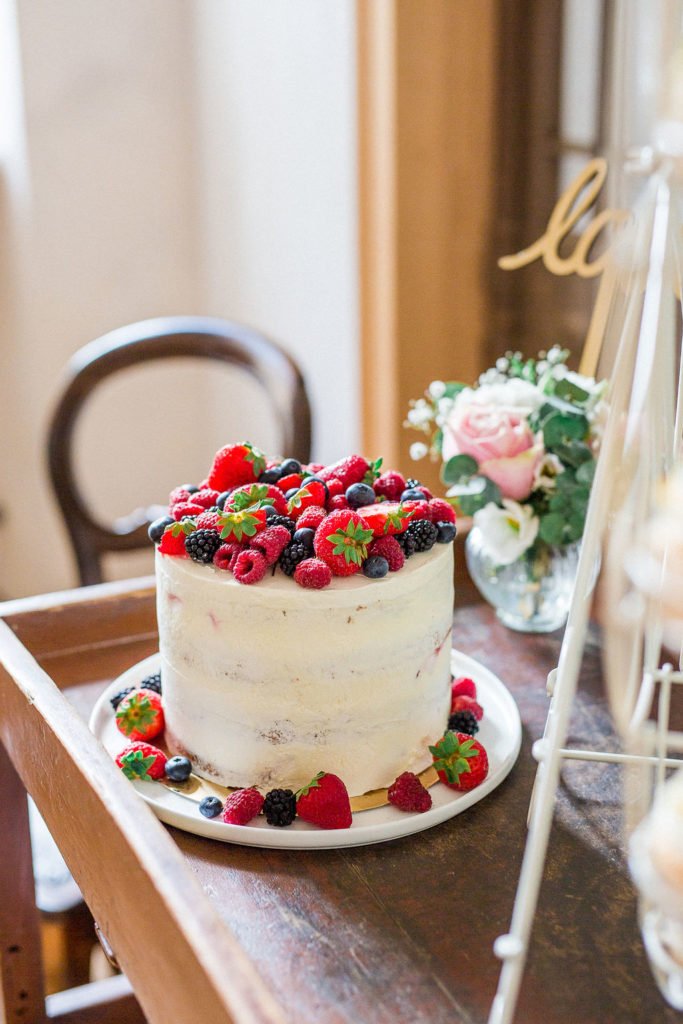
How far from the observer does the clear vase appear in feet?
3.65

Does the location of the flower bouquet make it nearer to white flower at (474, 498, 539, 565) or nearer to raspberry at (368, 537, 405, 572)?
white flower at (474, 498, 539, 565)

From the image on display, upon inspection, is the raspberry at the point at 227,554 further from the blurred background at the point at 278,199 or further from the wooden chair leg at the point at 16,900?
the blurred background at the point at 278,199

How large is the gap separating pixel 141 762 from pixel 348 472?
0.99ft

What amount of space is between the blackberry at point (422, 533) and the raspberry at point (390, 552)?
2 centimetres

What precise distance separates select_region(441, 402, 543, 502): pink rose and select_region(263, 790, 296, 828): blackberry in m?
0.41

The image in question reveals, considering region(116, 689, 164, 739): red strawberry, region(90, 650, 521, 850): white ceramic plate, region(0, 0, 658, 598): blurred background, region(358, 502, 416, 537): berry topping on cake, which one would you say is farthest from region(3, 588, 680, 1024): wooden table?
region(0, 0, 658, 598): blurred background

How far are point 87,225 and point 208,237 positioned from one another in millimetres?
299

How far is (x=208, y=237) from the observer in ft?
8.81

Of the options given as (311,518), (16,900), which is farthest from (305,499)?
(16,900)

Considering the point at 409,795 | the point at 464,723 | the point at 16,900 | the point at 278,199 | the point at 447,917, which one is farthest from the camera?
the point at 278,199

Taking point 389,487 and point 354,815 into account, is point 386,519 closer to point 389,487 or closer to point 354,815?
point 389,487

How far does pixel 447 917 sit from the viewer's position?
0.72 meters

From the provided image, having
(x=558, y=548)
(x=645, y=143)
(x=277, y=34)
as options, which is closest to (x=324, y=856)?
(x=558, y=548)

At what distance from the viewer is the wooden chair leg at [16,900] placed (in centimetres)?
101
